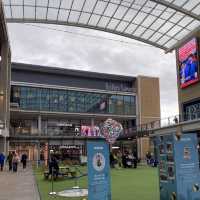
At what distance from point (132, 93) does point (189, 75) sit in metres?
36.9

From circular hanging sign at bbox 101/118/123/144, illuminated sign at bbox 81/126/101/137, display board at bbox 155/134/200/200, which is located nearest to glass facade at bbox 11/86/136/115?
illuminated sign at bbox 81/126/101/137

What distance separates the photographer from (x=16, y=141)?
67562 millimetres

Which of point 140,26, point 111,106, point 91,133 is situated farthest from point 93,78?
point 140,26

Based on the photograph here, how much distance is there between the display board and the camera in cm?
1044

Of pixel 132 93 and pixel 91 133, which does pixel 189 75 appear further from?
pixel 132 93

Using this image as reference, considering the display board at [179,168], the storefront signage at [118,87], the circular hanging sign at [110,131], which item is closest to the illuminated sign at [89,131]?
the storefront signage at [118,87]

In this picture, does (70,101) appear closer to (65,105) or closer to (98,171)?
(65,105)

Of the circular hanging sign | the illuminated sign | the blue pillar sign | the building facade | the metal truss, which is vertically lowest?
the blue pillar sign

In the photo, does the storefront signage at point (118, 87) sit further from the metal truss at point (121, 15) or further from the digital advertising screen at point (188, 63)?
the digital advertising screen at point (188, 63)

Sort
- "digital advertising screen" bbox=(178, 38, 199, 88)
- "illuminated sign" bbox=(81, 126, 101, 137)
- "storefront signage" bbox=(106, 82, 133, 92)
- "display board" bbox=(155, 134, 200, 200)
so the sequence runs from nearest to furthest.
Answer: "display board" bbox=(155, 134, 200, 200), "digital advertising screen" bbox=(178, 38, 199, 88), "illuminated sign" bbox=(81, 126, 101, 137), "storefront signage" bbox=(106, 82, 133, 92)

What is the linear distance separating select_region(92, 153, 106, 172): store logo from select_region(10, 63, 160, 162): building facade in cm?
5283

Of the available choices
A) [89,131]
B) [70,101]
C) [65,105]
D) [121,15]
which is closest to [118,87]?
[70,101]

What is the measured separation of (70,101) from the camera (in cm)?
7188

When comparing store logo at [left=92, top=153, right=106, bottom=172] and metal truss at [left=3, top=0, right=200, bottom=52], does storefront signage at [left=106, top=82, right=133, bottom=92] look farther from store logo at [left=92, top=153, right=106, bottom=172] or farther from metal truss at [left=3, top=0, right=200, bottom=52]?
store logo at [left=92, top=153, right=106, bottom=172]
